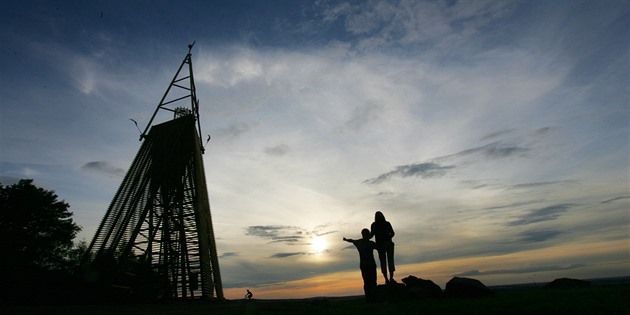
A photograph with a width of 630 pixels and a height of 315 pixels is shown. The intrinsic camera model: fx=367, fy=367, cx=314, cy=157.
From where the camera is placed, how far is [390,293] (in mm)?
9625

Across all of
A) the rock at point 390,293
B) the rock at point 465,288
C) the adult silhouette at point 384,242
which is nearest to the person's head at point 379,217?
the adult silhouette at point 384,242

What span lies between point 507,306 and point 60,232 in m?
41.5

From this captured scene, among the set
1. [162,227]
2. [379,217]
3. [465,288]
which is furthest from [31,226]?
[465,288]

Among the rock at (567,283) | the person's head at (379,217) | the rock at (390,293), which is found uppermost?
the person's head at (379,217)

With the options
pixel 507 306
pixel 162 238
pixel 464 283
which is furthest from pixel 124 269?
pixel 507 306

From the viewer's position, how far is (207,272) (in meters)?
24.0

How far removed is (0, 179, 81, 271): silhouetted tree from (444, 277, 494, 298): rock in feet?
112

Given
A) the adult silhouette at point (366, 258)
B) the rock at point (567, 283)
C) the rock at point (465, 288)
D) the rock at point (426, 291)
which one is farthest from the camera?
the rock at point (567, 283)

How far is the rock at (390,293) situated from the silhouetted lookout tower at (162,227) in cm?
1531

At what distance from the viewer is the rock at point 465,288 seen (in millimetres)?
9000

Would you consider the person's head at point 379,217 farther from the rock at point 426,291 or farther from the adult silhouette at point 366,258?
the rock at point 426,291

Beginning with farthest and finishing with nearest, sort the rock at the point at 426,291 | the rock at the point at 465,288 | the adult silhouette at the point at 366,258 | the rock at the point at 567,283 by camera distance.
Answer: the rock at the point at 567,283 → the adult silhouette at the point at 366,258 → the rock at the point at 426,291 → the rock at the point at 465,288

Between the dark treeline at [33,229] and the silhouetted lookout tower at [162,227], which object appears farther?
the dark treeline at [33,229]

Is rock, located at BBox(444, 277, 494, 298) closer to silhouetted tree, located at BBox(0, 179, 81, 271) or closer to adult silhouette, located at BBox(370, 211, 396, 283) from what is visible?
adult silhouette, located at BBox(370, 211, 396, 283)
